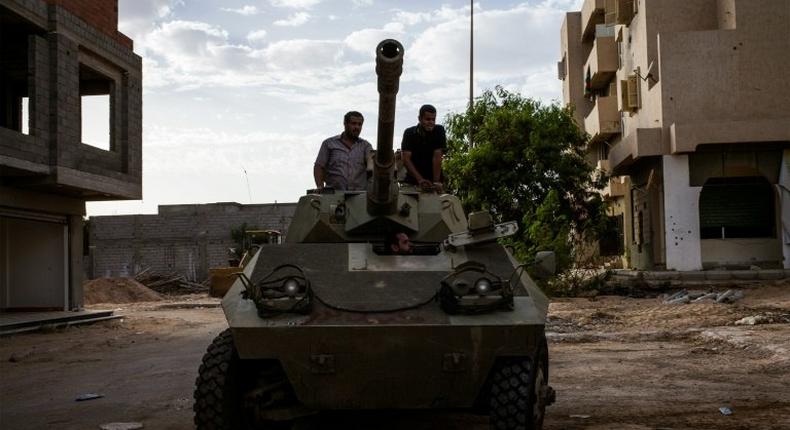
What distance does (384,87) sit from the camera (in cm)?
502

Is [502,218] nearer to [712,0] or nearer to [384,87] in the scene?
[712,0]

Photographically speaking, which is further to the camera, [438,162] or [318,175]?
[438,162]

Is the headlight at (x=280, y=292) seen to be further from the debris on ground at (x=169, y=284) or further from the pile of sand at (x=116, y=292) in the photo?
the debris on ground at (x=169, y=284)

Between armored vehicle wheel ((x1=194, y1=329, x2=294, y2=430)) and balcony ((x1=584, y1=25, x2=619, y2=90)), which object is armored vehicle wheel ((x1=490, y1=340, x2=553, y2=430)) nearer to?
armored vehicle wheel ((x1=194, y1=329, x2=294, y2=430))

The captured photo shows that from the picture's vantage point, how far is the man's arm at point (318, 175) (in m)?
7.28

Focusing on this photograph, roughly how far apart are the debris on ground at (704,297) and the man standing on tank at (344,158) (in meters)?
10.9

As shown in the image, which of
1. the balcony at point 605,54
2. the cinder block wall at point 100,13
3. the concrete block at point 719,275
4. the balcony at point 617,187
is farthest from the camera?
the balcony at point 617,187

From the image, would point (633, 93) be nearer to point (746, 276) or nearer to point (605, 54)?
point (605, 54)

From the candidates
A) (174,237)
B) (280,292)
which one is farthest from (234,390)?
(174,237)

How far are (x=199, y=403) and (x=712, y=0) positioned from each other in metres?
19.8

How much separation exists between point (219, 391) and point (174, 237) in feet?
98.6

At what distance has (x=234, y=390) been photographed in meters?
5.03

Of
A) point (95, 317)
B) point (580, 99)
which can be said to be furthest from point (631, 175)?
point (95, 317)

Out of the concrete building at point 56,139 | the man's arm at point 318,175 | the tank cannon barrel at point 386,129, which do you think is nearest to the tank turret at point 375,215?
the tank cannon barrel at point 386,129
